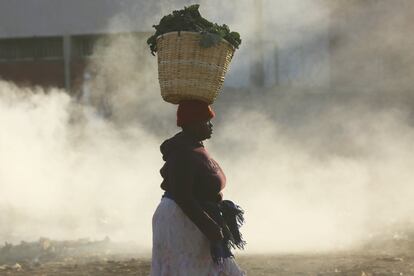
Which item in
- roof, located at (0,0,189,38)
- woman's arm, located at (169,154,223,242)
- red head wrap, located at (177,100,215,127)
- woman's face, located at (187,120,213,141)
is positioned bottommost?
woman's arm, located at (169,154,223,242)

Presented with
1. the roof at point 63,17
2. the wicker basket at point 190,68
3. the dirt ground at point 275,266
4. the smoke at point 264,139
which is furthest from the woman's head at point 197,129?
the roof at point 63,17

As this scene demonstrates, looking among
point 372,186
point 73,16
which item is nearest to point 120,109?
point 73,16

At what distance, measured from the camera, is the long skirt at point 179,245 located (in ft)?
10.5

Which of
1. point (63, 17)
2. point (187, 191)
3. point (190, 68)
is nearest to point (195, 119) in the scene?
point (190, 68)

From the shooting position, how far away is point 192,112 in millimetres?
3283

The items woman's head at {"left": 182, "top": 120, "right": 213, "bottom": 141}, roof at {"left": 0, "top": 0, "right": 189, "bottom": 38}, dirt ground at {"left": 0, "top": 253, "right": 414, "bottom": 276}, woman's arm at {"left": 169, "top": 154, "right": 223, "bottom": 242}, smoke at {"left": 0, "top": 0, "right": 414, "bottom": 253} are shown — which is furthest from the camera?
→ roof at {"left": 0, "top": 0, "right": 189, "bottom": 38}

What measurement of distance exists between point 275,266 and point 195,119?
11.9 feet

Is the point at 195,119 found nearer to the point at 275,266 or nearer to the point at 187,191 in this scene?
the point at 187,191

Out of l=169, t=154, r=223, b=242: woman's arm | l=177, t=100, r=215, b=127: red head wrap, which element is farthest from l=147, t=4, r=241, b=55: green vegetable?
l=169, t=154, r=223, b=242: woman's arm

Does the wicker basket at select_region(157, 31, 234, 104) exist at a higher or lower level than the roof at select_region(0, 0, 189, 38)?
lower

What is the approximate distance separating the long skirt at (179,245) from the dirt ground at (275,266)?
3189mm

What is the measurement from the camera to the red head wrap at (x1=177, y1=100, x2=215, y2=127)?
3270 millimetres

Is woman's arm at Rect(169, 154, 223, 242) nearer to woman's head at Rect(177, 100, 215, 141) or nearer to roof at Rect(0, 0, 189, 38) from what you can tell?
woman's head at Rect(177, 100, 215, 141)

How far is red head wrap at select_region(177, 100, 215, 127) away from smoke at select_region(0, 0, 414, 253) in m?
4.84
